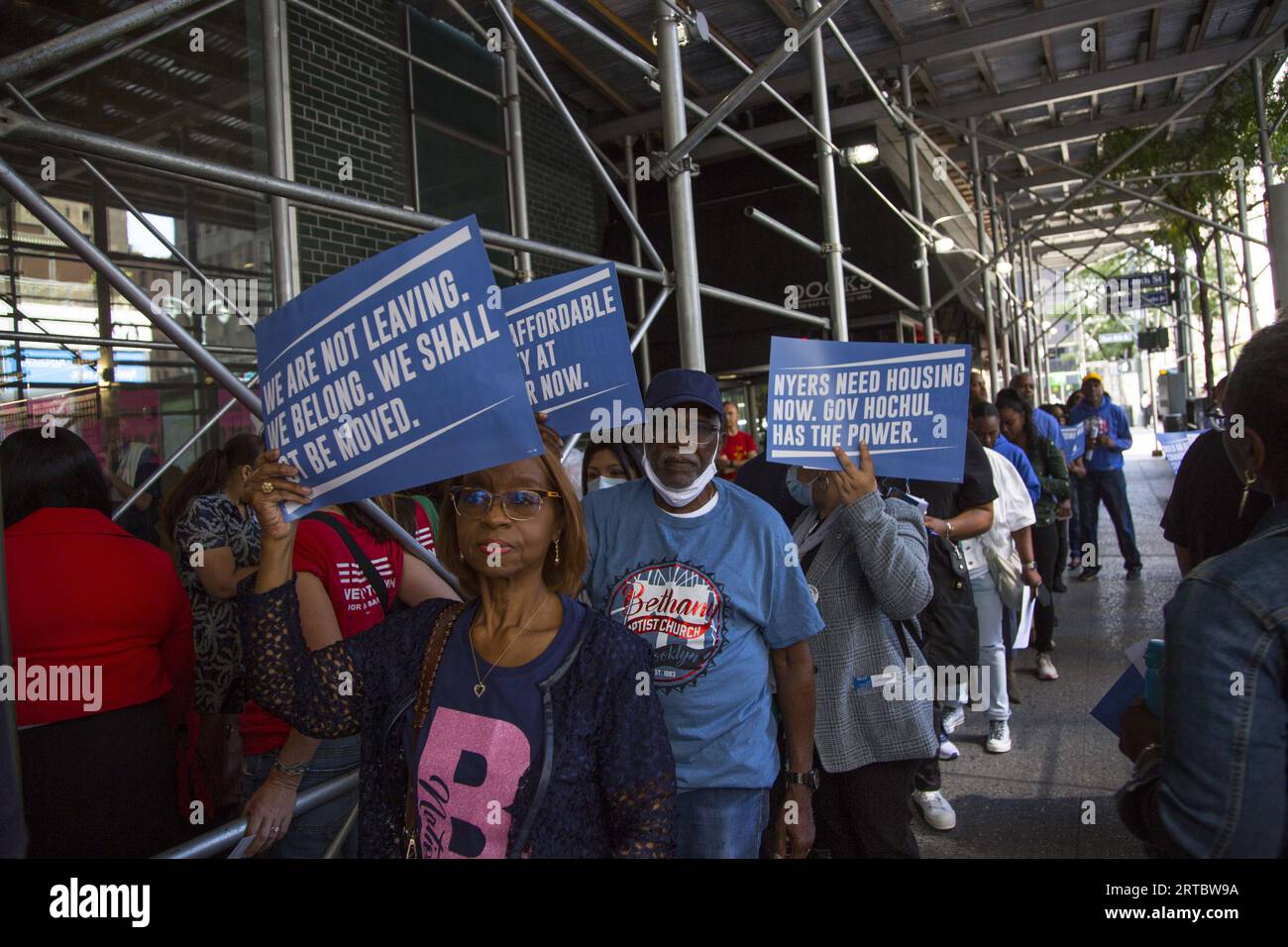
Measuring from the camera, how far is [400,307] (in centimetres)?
186

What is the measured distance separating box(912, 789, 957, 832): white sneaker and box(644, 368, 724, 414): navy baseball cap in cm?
229

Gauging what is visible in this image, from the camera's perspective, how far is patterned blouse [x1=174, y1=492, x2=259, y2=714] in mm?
2617

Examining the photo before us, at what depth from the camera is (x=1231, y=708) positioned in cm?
135

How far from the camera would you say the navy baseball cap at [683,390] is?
269 centimetres

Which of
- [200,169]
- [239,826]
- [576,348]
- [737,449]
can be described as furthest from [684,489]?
[737,449]

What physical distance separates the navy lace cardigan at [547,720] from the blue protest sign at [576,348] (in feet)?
3.81

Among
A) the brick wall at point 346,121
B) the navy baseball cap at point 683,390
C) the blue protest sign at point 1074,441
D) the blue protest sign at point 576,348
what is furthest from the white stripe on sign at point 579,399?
the blue protest sign at point 1074,441

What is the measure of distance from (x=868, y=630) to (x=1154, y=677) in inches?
48.6

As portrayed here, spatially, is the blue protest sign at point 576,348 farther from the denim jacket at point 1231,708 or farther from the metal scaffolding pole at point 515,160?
the metal scaffolding pole at point 515,160

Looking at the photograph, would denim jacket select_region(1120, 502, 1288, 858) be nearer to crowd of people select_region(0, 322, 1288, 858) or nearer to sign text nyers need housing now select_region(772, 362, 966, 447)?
crowd of people select_region(0, 322, 1288, 858)

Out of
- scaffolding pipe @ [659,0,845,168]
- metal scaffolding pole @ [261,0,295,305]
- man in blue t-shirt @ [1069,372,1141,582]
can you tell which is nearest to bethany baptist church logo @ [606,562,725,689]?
metal scaffolding pole @ [261,0,295,305]
